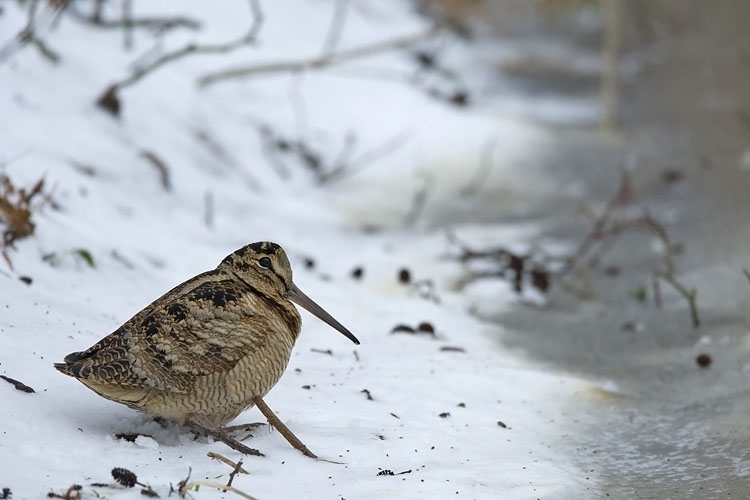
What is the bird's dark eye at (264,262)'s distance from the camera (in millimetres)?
3555

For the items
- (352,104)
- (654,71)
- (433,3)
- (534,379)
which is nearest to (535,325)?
(534,379)

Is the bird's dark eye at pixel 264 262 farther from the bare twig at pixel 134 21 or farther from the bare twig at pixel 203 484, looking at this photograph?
the bare twig at pixel 134 21

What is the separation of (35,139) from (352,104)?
138 inches

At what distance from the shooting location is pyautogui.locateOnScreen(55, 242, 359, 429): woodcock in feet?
10.4

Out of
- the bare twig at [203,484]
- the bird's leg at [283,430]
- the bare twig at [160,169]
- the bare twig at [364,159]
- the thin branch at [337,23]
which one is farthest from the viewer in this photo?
the thin branch at [337,23]

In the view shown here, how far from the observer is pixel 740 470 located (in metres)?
3.37

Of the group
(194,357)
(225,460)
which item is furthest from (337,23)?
(225,460)

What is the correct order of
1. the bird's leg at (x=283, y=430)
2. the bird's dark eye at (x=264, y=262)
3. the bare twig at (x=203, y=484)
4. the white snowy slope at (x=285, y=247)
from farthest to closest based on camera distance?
the bird's dark eye at (x=264, y=262), the bird's leg at (x=283, y=430), the white snowy slope at (x=285, y=247), the bare twig at (x=203, y=484)

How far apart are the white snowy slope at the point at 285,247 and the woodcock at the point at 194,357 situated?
140 mm

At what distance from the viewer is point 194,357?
3.24m

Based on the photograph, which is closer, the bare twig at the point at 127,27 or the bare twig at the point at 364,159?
the bare twig at the point at 127,27

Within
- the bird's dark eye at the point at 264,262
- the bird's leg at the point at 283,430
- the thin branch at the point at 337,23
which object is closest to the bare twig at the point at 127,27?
the thin branch at the point at 337,23

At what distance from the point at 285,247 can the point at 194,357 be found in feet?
9.21

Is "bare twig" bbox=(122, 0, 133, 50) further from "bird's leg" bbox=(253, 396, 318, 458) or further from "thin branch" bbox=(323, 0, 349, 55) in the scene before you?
"bird's leg" bbox=(253, 396, 318, 458)
